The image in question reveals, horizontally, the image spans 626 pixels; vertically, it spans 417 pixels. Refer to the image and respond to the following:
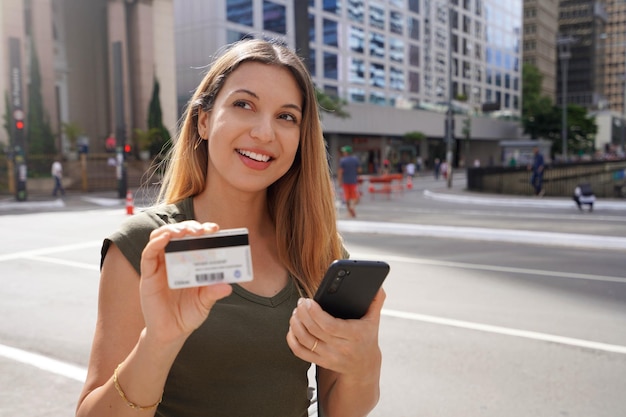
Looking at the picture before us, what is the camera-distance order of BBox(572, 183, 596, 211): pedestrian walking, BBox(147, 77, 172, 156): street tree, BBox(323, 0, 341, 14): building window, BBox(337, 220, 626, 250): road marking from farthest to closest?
BBox(323, 0, 341, 14): building window
BBox(147, 77, 172, 156): street tree
BBox(572, 183, 596, 211): pedestrian walking
BBox(337, 220, 626, 250): road marking

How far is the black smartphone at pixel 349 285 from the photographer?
1374 mm

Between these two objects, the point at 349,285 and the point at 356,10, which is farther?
the point at 356,10

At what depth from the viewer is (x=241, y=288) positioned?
1.74 metres

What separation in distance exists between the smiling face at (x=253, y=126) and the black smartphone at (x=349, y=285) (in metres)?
0.54

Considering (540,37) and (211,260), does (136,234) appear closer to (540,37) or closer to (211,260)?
(211,260)

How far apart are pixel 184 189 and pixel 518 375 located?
3449 mm

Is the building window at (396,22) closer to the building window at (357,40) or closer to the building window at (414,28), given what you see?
the building window at (414,28)

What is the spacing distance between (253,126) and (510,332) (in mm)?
4431

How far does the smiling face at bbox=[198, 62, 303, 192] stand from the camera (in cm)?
175

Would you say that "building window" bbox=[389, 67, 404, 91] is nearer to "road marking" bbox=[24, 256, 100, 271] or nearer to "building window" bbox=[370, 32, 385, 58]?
"building window" bbox=[370, 32, 385, 58]

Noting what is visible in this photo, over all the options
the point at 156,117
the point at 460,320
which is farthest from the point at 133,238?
the point at 156,117

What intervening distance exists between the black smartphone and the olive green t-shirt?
36cm

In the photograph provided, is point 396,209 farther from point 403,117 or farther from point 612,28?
point 612,28

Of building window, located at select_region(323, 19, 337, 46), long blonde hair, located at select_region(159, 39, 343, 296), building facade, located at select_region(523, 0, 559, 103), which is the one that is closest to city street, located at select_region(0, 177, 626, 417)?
long blonde hair, located at select_region(159, 39, 343, 296)
